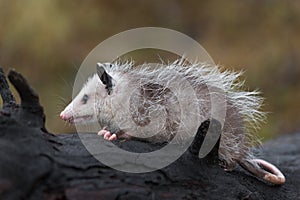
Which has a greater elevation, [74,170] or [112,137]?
[112,137]

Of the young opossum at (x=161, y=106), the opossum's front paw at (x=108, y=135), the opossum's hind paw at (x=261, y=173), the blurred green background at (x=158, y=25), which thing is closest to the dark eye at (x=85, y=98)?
the young opossum at (x=161, y=106)

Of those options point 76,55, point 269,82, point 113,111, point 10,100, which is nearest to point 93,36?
point 76,55

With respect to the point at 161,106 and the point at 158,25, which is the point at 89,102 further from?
the point at 158,25

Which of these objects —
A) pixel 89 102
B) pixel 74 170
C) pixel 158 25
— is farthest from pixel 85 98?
pixel 158 25

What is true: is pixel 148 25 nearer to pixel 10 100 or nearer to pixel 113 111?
pixel 113 111

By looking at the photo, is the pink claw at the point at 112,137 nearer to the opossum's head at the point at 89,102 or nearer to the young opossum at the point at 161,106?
the young opossum at the point at 161,106

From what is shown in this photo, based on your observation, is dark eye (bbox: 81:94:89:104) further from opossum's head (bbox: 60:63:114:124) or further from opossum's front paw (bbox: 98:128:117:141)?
opossum's front paw (bbox: 98:128:117:141)
